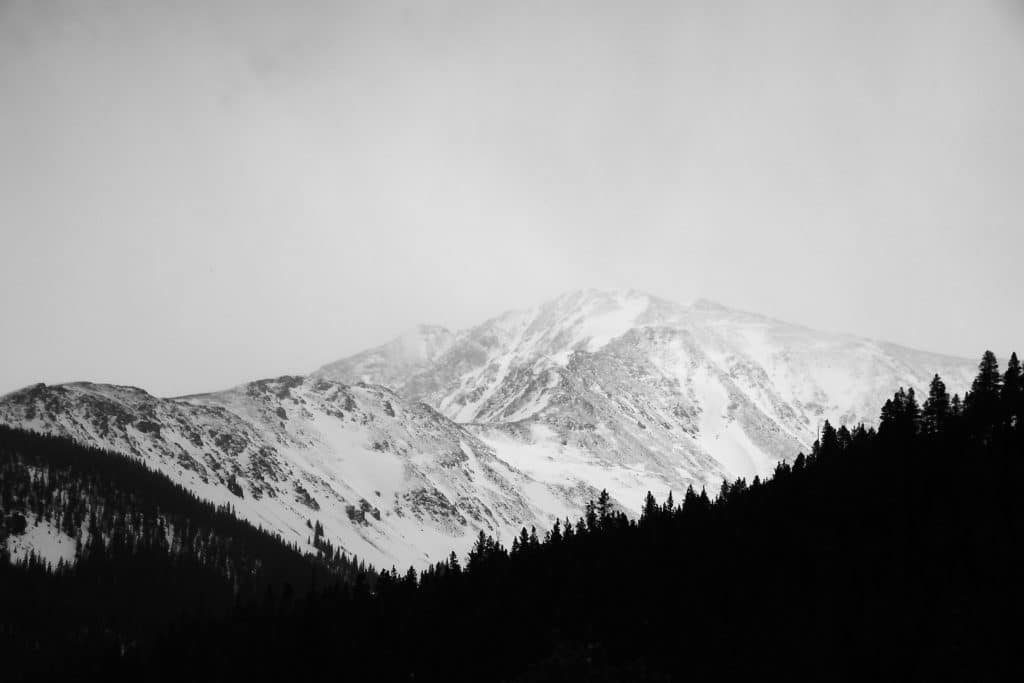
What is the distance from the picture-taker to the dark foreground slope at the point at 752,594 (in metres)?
81.5

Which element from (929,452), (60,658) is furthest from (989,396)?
(60,658)

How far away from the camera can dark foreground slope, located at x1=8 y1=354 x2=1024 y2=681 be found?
81500mm

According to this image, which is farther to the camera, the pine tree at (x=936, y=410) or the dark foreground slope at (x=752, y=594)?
the pine tree at (x=936, y=410)

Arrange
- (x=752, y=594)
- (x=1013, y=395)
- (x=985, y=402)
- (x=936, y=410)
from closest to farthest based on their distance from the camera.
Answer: (x=752, y=594) → (x=1013, y=395) → (x=985, y=402) → (x=936, y=410)

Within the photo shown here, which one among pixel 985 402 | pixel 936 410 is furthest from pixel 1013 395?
pixel 936 410

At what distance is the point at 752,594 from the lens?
98.8m

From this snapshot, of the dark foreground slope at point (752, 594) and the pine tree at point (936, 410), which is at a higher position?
the pine tree at point (936, 410)

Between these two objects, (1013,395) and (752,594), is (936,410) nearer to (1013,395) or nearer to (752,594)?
(1013,395)

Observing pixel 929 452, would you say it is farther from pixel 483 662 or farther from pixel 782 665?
pixel 483 662

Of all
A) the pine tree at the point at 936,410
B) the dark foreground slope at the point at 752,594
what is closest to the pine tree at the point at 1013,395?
the dark foreground slope at the point at 752,594

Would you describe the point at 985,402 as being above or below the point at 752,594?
above

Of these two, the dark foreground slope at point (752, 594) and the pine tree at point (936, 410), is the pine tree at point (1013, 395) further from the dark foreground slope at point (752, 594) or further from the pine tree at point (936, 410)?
the pine tree at point (936, 410)

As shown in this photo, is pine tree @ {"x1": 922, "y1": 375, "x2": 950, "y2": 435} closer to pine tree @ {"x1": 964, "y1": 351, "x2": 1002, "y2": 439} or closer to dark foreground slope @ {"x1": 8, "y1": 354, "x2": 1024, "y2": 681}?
dark foreground slope @ {"x1": 8, "y1": 354, "x2": 1024, "y2": 681}

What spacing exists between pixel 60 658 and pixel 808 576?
13898cm
